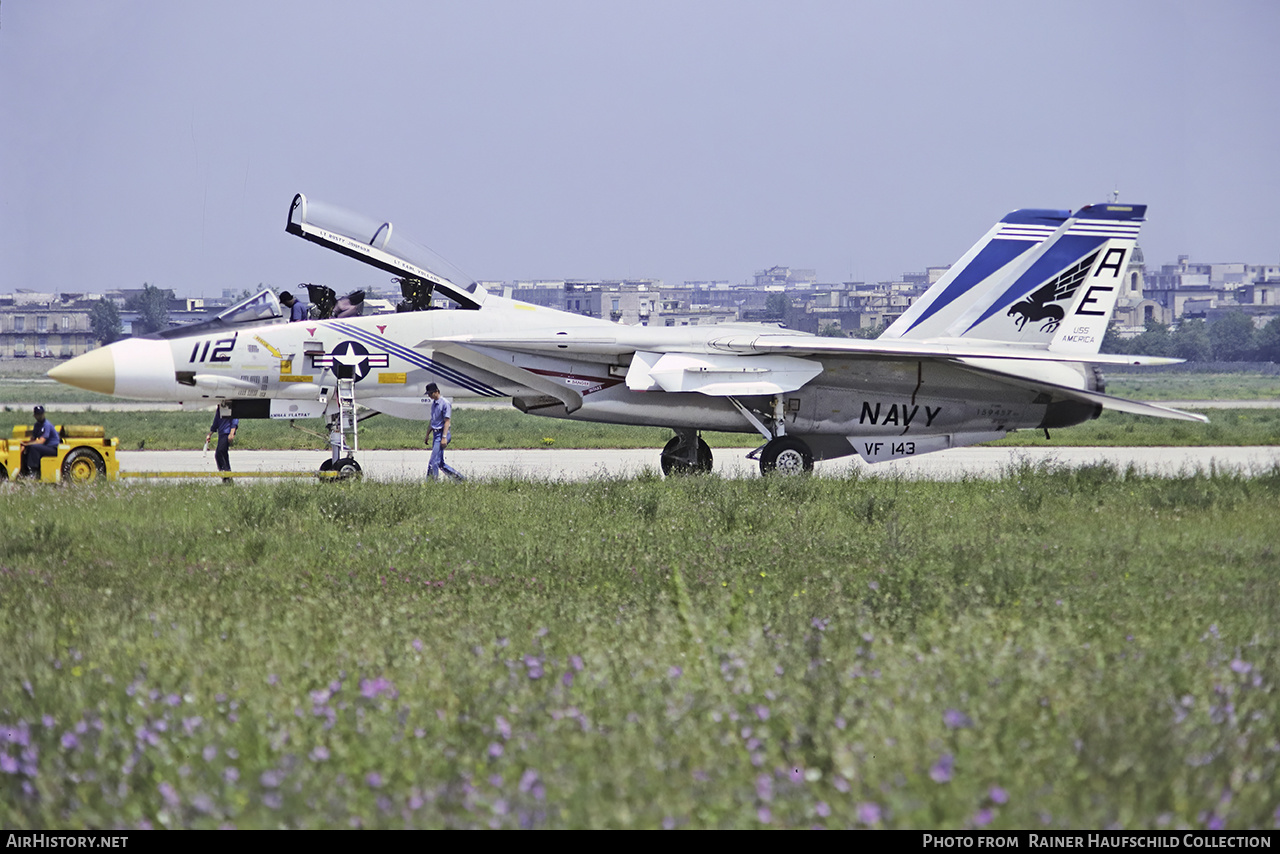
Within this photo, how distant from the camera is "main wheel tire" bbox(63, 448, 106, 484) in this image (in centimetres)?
1519

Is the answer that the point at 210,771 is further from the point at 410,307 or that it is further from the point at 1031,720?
the point at 410,307

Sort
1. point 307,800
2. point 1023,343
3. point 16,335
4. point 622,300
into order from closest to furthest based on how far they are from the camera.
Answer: point 307,800 → point 1023,343 → point 622,300 → point 16,335

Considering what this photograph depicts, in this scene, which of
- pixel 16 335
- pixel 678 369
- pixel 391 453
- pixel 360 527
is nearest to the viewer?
pixel 360 527

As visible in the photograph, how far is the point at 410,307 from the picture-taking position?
1553cm

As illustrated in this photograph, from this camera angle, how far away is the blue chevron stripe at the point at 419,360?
15.1m

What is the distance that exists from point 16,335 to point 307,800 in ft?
425

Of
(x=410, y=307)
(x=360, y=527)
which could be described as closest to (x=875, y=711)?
(x=360, y=527)

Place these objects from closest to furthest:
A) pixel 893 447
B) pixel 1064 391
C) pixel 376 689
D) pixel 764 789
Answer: pixel 764 789, pixel 376 689, pixel 1064 391, pixel 893 447

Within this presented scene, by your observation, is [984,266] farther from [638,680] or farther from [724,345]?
[638,680]

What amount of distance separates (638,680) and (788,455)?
449 inches

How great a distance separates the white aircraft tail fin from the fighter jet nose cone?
11.3 m

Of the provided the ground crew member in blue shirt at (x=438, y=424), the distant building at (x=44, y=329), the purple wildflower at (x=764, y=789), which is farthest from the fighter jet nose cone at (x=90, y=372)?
the distant building at (x=44, y=329)

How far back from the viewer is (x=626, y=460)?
826 inches

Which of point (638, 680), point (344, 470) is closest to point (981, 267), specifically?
point (344, 470)
